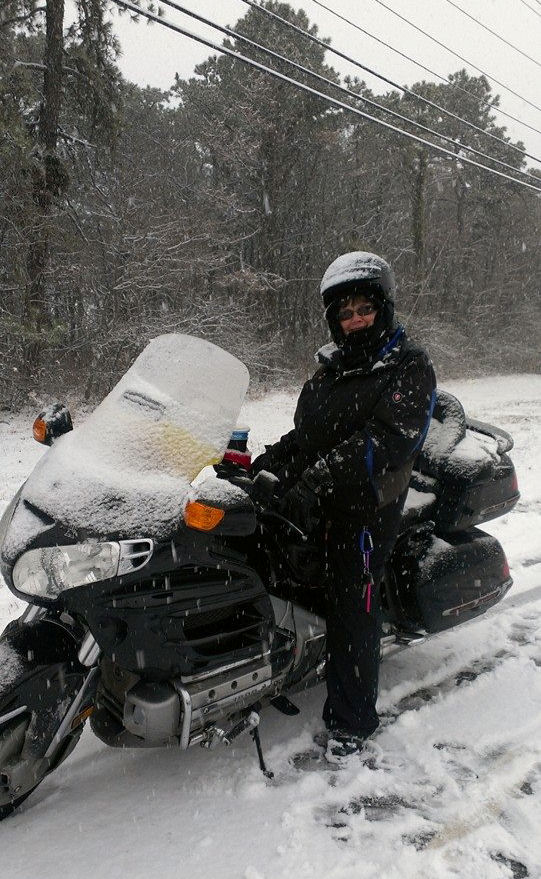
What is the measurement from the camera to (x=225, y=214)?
1922 cm

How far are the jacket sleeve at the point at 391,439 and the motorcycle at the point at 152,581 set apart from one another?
31 centimetres

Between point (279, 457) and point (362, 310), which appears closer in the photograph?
point (362, 310)

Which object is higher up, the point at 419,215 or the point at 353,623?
the point at 419,215

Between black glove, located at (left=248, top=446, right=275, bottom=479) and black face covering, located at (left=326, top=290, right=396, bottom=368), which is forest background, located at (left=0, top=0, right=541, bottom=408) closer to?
black glove, located at (left=248, top=446, right=275, bottom=479)

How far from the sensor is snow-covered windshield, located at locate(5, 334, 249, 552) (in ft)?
6.44

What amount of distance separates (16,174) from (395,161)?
17.1 metres

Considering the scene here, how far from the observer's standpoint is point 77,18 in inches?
481

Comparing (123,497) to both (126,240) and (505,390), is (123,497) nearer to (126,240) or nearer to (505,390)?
(126,240)

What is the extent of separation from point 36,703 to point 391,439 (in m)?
1.47

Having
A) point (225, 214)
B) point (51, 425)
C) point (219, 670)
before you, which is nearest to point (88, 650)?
point (219, 670)

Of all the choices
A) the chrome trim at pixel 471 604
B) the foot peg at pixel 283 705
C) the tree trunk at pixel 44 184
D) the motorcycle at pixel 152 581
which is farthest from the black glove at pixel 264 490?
the tree trunk at pixel 44 184

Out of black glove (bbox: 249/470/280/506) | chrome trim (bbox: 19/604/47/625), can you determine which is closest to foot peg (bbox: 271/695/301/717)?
black glove (bbox: 249/470/280/506)

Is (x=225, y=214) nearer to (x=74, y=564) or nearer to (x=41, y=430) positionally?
(x=41, y=430)

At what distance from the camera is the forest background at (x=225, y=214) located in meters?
11.9
